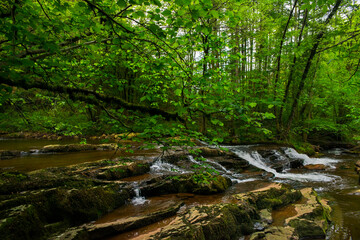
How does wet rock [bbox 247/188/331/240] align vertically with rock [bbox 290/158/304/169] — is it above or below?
above

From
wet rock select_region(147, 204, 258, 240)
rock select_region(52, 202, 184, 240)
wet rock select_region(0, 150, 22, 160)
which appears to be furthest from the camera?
wet rock select_region(0, 150, 22, 160)

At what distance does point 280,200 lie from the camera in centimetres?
516

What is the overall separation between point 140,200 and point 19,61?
4328 mm

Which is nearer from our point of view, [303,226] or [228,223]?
[228,223]

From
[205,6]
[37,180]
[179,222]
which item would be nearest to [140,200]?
[179,222]

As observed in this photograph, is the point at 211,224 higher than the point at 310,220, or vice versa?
the point at 211,224

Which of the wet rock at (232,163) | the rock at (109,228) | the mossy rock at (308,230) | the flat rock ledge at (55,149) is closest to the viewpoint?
the rock at (109,228)

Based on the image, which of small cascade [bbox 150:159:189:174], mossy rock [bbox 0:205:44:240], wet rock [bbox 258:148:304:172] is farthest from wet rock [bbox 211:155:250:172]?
mossy rock [bbox 0:205:44:240]

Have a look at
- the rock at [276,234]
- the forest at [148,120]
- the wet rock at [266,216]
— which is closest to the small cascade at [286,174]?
the forest at [148,120]

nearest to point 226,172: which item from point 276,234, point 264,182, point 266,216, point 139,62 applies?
point 264,182

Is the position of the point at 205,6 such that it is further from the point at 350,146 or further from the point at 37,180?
the point at 350,146

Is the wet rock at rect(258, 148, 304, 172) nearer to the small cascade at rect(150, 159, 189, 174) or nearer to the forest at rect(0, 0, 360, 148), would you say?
the small cascade at rect(150, 159, 189, 174)

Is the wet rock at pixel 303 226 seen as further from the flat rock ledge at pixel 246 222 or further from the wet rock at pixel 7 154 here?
the wet rock at pixel 7 154

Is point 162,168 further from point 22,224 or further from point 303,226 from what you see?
point 22,224
